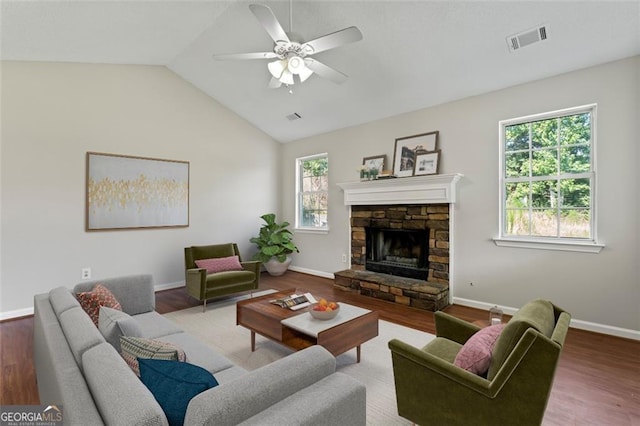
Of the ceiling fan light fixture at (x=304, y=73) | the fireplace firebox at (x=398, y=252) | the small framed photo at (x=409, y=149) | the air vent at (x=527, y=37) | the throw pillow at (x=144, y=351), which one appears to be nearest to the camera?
the throw pillow at (x=144, y=351)

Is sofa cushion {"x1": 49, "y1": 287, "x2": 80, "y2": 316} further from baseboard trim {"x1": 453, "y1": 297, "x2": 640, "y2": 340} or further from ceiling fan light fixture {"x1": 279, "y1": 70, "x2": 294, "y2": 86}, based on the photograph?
baseboard trim {"x1": 453, "y1": 297, "x2": 640, "y2": 340}

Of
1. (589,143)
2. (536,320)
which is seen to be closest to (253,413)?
(536,320)

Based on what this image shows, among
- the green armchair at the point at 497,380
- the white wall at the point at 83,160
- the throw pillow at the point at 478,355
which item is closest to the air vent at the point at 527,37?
the green armchair at the point at 497,380

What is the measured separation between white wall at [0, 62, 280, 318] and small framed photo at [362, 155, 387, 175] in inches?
98.1

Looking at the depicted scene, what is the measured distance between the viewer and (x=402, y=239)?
492 cm

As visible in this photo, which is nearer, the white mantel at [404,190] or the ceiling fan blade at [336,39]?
the ceiling fan blade at [336,39]

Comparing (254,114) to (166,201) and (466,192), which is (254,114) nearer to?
(166,201)

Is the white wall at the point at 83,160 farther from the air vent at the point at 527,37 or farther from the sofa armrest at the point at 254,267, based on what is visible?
the air vent at the point at 527,37

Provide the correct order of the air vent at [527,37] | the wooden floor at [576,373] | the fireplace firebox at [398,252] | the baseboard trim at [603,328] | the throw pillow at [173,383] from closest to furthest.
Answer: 1. the throw pillow at [173,383]
2. the wooden floor at [576,373]
3. the air vent at [527,37]
4. the baseboard trim at [603,328]
5. the fireplace firebox at [398,252]

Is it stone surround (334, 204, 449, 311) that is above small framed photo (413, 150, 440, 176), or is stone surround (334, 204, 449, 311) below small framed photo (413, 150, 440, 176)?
below

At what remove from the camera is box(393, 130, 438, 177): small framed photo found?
4.50 m

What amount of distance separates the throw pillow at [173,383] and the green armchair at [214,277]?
2947 millimetres

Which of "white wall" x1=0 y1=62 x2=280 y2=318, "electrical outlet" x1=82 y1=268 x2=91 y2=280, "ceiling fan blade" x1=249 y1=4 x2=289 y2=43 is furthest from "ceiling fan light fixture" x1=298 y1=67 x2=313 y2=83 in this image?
"electrical outlet" x1=82 y1=268 x2=91 y2=280

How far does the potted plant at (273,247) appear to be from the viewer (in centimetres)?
581
